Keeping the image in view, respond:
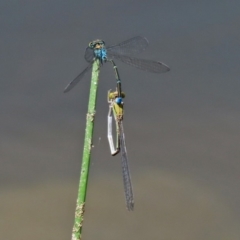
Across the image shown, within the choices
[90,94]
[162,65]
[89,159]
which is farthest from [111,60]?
[89,159]

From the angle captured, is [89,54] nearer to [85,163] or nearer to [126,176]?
[126,176]

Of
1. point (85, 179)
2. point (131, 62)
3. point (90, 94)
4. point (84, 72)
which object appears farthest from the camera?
point (131, 62)

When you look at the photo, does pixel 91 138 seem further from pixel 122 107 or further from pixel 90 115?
pixel 122 107

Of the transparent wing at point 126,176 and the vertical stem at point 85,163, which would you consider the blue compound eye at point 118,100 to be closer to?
the transparent wing at point 126,176

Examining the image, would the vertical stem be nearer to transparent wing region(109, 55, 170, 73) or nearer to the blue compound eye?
the blue compound eye

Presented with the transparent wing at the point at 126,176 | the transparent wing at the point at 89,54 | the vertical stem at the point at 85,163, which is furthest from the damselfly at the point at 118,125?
the vertical stem at the point at 85,163
